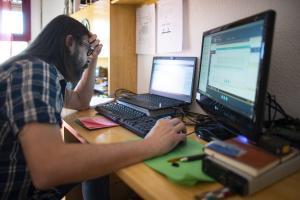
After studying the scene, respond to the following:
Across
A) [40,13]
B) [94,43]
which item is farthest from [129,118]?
[40,13]

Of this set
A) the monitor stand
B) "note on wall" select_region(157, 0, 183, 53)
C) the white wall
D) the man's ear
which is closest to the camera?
the monitor stand

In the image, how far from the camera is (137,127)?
0.93 m

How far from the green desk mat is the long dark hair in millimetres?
511

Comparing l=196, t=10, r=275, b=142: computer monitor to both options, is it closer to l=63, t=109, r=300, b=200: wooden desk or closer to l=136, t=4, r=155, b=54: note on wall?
l=63, t=109, r=300, b=200: wooden desk

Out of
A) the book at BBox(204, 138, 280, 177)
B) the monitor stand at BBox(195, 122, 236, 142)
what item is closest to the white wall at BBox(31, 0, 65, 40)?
the monitor stand at BBox(195, 122, 236, 142)

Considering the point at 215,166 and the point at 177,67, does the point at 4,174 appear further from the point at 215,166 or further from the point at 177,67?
the point at 177,67

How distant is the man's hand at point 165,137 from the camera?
28.1 inches

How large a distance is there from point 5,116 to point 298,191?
708mm

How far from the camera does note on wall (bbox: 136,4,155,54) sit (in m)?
1.56

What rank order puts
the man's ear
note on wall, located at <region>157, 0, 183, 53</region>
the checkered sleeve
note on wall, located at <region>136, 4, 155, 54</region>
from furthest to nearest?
note on wall, located at <region>136, 4, 155, 54</region>, note on wall, located at <region>157, 0, 183, 53</region>, the man's ear, the checkered sleeve

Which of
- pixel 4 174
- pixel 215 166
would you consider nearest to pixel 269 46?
pixel 215 166

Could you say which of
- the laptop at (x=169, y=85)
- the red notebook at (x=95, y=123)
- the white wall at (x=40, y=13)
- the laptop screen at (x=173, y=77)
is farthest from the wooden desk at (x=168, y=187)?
the white wall at (x=40, y=13)

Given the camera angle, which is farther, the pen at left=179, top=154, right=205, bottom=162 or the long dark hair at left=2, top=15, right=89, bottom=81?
the long dark hair at left=2, top=15, right=89, bottom=81

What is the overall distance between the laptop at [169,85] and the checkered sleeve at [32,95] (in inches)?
19.2
